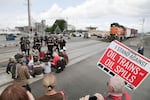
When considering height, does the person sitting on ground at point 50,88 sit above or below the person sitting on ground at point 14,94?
below

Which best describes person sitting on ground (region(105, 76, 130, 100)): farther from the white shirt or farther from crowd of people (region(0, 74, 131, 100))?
the white shirt

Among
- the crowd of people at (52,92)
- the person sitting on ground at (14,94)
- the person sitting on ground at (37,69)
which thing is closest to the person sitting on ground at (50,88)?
the crowd of people at (52,92)

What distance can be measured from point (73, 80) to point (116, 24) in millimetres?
47184

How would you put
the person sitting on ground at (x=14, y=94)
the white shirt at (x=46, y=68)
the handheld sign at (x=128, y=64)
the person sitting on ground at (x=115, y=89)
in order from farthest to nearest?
the white shirt at (x=46, y=68)
the handheld sign at (x=128, y=64)
the person sitting on ground at (x=115, y=89)
the person sitting on ground at (x=14, y=94)

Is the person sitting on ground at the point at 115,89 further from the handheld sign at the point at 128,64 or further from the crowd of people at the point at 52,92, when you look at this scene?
the handheld sign at the point at 128,64

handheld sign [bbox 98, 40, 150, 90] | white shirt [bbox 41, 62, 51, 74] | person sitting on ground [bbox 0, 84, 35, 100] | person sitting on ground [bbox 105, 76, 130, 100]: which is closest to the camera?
person sitting on ground [bbox 0, 84, 35, 100]

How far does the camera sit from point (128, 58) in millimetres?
5254

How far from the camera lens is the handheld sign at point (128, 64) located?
5164 millimetres

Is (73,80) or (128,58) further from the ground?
(128,58)

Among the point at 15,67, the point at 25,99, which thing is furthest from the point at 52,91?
the point at 15,67

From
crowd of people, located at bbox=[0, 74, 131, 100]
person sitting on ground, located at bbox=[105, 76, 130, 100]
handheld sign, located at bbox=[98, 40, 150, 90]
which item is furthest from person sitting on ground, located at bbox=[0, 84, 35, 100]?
handheld sign, located at bbox=[98, 40, 150, 90]

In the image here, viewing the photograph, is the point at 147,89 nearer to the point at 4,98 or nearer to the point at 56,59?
the point at 56,59

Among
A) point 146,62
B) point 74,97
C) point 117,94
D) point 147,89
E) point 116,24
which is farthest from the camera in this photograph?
point 116,24

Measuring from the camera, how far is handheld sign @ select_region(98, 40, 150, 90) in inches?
203
